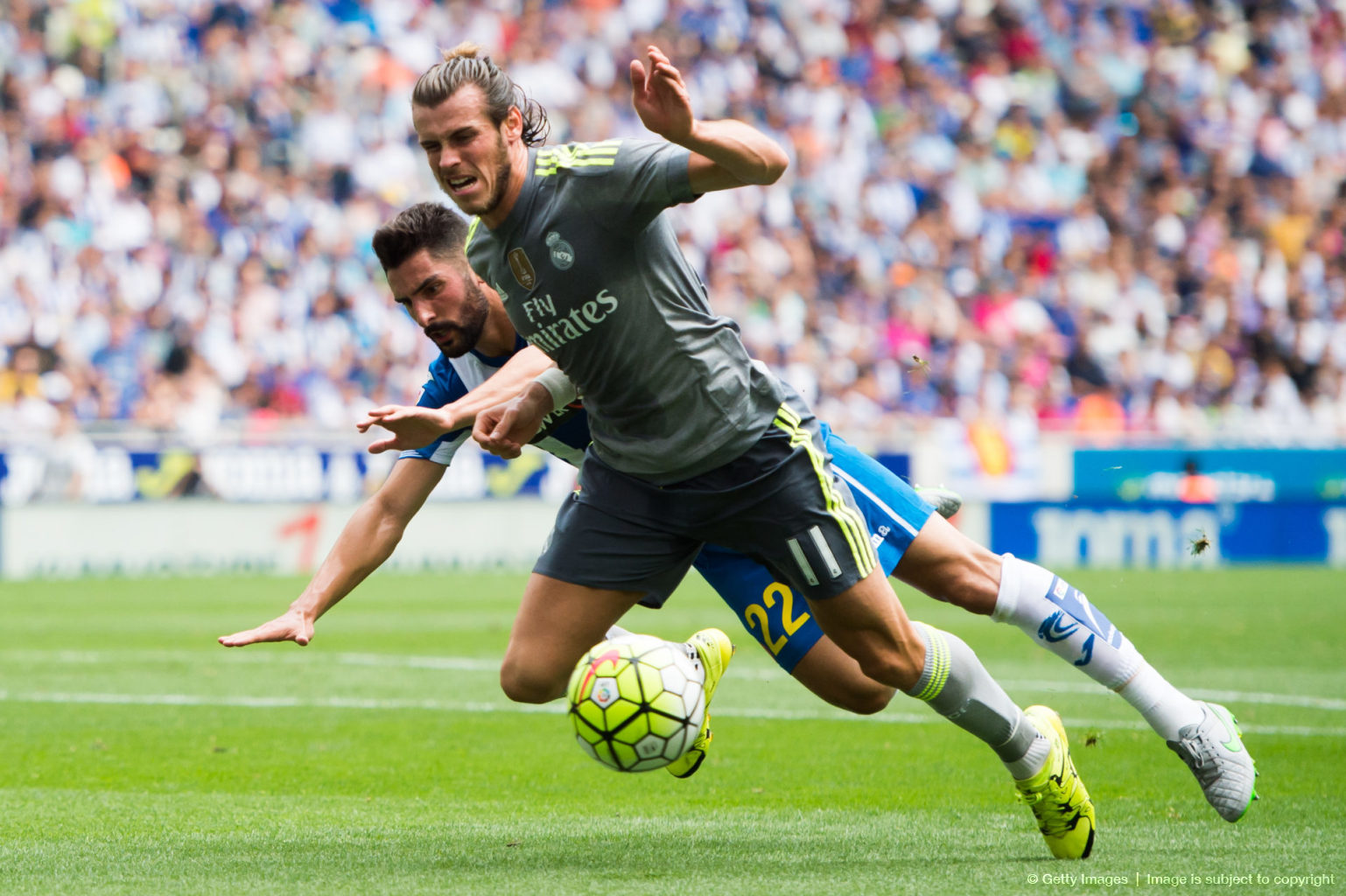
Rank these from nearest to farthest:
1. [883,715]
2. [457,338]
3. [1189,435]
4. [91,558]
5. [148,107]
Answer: [457,338], [883,715], [91,558], [1189,435], [148,107]

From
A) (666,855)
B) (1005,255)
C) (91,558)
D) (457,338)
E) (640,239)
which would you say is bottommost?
(91,558)

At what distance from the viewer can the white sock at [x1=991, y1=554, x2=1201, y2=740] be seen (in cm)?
507

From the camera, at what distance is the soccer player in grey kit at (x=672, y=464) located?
4.46 metres

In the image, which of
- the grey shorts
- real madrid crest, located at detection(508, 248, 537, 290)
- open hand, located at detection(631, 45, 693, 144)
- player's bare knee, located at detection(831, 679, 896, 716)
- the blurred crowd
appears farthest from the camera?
the blurred crowd

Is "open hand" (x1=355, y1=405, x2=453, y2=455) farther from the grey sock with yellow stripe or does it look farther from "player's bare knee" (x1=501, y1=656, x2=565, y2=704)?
the grey sock with yellow stripe

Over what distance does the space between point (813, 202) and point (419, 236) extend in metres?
18.3

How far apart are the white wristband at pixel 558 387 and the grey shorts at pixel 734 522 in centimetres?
22

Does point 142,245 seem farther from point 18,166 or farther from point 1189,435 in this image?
point 1189,435

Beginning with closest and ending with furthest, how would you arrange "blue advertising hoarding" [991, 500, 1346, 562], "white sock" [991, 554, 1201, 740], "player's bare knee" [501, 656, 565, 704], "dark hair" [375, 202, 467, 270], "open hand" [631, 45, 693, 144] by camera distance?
"open hand" [631, 45, 693, 144] → "player's bare knee" [501, 656, 565, 704] → "white sock" [991, 554, 1201, 740] → "dark hair" [375, 202, 467, 270] → "blue advertising hoarding" [991, 500, 1346, 562]

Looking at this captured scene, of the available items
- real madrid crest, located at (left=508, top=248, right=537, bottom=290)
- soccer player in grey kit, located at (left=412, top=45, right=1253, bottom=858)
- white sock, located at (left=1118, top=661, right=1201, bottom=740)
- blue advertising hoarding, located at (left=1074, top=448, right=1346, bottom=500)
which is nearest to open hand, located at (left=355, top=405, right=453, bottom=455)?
soccer player in grey kit, located at (left=412, top=45, right=1253, bottom=858)

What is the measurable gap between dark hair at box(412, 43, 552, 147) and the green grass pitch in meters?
2.08

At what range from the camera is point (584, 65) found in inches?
940

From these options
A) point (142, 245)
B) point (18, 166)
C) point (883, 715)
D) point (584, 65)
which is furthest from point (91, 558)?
point (883, 715)

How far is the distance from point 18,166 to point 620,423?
17.9 m
